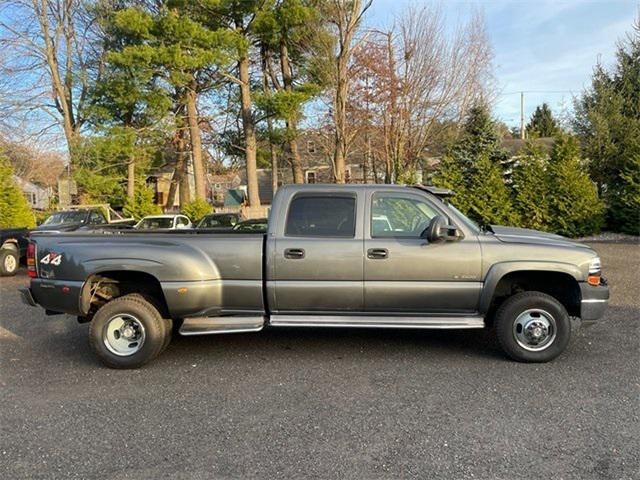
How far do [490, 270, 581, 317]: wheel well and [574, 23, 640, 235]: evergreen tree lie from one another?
40.5 ft

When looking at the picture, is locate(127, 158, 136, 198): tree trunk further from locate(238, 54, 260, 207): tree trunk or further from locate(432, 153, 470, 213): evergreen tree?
locate(432, 153, 470, 213): evergreen tree

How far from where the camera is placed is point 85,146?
1861 centimetres

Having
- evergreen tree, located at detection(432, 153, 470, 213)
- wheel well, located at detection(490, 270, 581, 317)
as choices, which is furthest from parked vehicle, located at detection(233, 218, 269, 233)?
evergreen tree, located at detection(432, 153, 470, 213)

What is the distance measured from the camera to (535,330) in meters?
4.38

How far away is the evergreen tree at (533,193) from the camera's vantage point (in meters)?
14.2

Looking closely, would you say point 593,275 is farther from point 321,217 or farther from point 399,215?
point 321,217

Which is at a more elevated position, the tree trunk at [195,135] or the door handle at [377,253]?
the tree trunk at [195,135]

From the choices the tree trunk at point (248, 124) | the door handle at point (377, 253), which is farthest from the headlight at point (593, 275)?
the tree trunk at point (248, 124)

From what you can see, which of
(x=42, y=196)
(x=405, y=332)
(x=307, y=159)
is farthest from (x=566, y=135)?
(x=42, y=196)

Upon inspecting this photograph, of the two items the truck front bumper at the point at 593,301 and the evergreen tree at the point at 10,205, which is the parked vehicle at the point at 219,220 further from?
the truck front bumper at the point at 593,301

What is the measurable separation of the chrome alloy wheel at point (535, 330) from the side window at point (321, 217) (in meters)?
1.92

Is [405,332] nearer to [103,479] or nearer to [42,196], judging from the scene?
[103,479]

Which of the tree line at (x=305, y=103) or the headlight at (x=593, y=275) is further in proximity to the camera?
the tree line at (x=305, y=103)

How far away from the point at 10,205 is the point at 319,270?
18830 millimetres
